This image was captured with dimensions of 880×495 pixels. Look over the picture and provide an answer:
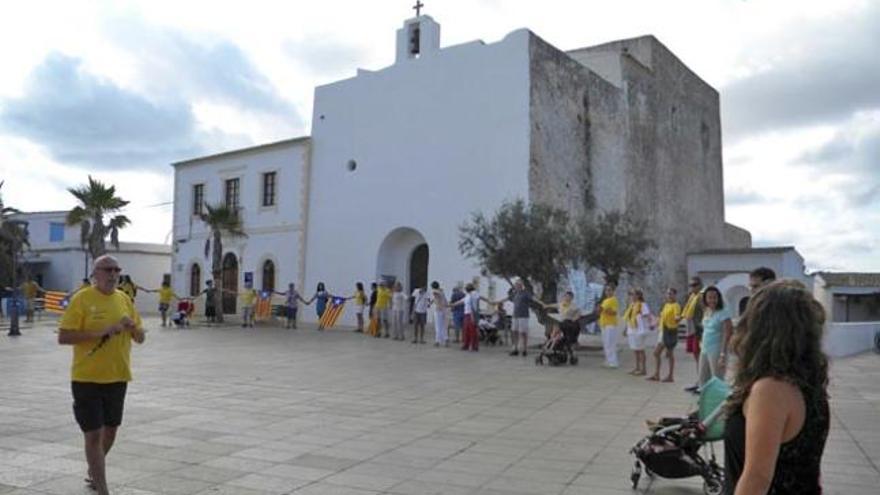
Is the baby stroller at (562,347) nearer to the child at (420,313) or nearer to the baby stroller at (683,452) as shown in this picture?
the child at (420,313)

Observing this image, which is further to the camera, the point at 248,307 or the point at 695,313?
the point at 248,307

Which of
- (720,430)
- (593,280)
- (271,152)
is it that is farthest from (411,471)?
(271,152)

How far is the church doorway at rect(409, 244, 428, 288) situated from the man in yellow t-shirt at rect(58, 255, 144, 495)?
2130cm

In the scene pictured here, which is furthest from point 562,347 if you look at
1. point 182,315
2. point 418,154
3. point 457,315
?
point 182,315

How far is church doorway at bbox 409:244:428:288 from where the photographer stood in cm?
2686

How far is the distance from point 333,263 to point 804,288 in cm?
2614

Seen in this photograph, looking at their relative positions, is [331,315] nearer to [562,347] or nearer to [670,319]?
[562,347]

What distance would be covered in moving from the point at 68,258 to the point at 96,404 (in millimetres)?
40687

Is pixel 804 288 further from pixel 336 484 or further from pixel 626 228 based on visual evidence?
pixel 626 228

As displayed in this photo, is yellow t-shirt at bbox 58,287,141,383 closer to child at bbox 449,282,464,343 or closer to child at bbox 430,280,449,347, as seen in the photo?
child at bbox 430,280,449,347

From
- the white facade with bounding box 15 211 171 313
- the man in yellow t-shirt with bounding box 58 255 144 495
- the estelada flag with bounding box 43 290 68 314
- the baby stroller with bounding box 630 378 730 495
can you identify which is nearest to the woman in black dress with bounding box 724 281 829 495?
the baby stroller with bounding box 630 378 730 495

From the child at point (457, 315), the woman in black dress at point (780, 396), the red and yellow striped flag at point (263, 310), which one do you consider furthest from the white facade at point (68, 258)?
the woman in black dress at point (780, 396)

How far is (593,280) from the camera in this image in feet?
82.4

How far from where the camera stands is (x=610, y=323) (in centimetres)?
1436
